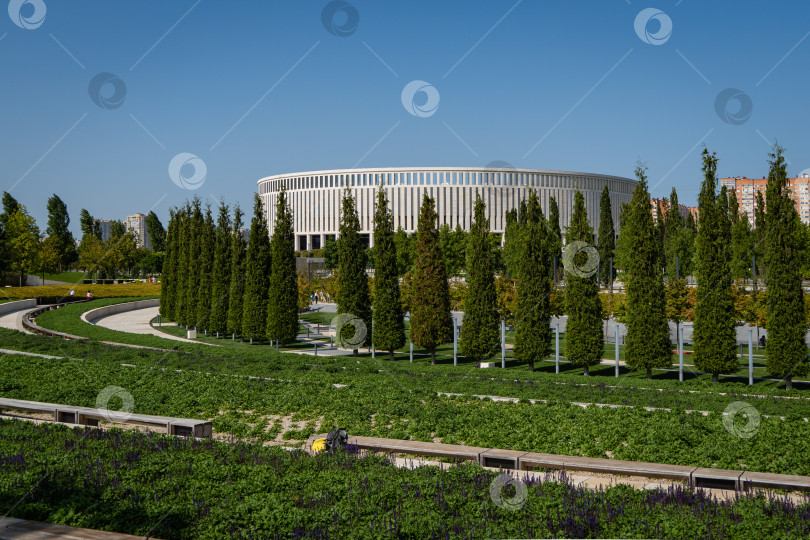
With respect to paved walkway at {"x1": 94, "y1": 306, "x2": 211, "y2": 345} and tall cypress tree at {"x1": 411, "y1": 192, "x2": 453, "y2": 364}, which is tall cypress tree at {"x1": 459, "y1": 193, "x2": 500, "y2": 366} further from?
paved walkway at {"x1": 94, "y1": 306, "x2": 211, "y2": 345}

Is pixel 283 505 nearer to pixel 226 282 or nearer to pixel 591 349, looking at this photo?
pixel 591 349

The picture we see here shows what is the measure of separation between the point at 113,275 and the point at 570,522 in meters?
96.3

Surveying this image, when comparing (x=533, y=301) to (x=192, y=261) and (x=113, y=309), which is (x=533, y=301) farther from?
(x=113, y=309)

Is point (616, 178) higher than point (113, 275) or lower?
higher

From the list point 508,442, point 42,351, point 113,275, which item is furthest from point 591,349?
point 113,275

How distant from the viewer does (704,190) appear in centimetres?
2086

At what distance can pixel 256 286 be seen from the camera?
98.7ft

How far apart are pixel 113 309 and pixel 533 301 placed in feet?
116

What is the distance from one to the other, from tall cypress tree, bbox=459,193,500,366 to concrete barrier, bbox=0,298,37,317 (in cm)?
3198

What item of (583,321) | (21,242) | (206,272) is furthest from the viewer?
(21,242)

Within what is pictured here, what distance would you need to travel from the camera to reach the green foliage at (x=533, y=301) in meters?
22.8

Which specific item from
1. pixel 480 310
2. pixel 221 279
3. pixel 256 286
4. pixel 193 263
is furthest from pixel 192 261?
pixel 480 310

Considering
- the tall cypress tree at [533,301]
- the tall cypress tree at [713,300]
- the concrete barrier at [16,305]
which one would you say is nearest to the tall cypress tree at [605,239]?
the tall cypress tree at [533,301]

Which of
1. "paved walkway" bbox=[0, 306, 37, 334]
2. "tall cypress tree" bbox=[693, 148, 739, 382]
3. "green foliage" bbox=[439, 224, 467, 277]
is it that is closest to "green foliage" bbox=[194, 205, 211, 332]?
"paved walkway" bbox=[0, 306, 37, 334]
